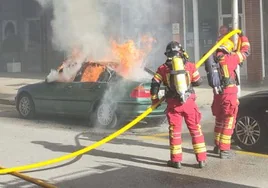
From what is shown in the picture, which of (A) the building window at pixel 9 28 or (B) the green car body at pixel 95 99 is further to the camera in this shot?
(A) the building window at pixel 9 28

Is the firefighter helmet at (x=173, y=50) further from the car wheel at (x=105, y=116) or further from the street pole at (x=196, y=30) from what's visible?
the street pole at (x=196, y=30)

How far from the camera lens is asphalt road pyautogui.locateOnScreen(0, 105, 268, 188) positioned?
19.5ft

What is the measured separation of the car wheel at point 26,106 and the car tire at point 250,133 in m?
5.30

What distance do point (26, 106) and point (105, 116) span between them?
250 centimetres

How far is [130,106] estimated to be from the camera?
9.32 meters

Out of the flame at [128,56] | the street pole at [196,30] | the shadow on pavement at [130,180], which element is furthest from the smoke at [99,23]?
the street pole at [196,30]

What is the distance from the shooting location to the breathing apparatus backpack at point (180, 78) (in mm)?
A: 6348

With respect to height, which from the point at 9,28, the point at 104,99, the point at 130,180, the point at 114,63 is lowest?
the point at 130,180

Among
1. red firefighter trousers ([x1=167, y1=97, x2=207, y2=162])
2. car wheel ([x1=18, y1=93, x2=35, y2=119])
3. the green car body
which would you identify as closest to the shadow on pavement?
red firefighter trousers ([x1=167, y1=97, x2=207, y2=162])

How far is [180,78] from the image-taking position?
6.37 m

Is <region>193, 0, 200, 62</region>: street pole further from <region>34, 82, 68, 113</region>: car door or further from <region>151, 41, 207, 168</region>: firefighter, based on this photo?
<region>151, 41, 207, 168</region>: firefighter

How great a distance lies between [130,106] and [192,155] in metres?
2.37

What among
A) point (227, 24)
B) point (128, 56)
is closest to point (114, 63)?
point (128, 56)

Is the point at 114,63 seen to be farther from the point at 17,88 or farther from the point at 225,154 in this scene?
the point at 17,88
